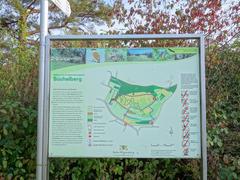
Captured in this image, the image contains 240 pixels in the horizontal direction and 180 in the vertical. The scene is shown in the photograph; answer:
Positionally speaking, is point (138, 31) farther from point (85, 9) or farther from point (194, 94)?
point (85, 9)

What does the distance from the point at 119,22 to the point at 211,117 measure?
210 cm

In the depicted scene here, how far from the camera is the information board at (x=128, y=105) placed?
4324 millimetres

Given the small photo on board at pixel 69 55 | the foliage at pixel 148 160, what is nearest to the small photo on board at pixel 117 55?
the small photo on board at pixel 69 55

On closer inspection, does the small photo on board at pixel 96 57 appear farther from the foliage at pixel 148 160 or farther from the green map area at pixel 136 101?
the foliage at pixel 148 160

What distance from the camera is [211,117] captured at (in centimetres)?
530

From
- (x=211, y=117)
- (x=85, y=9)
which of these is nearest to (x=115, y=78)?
(x=211, y=117)

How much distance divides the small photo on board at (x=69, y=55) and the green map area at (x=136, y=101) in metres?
0.40

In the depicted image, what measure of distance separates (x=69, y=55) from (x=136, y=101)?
799 millimetres

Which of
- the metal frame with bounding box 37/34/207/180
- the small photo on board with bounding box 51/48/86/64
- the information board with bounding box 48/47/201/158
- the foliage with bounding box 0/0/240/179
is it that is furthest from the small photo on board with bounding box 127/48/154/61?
the foliage with bounding box 0/0/240/179

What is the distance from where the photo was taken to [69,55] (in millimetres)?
4504

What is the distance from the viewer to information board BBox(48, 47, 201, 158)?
4324mm

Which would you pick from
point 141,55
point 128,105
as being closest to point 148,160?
point 128,105

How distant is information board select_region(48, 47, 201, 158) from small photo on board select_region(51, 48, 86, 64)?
0.05 meters

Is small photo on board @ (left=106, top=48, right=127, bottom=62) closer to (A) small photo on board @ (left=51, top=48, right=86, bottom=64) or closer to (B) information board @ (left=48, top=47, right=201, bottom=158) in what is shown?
(B) information board @ (left=48, top=47, right=201, bottom=158)
